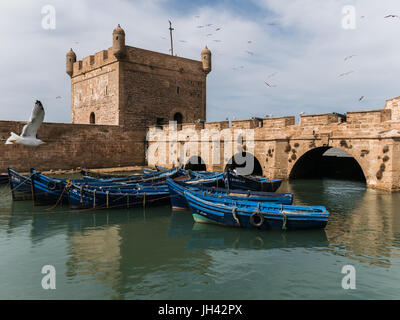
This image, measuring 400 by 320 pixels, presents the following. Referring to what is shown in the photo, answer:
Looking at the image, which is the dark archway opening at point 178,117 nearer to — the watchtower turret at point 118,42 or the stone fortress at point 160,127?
the stone fortress at point 160,127

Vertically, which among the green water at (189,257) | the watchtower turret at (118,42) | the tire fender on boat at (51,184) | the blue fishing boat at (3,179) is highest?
the watchtower turret at (118,42)

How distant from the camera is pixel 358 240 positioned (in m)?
8.62

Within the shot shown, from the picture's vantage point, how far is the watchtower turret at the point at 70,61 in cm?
3225

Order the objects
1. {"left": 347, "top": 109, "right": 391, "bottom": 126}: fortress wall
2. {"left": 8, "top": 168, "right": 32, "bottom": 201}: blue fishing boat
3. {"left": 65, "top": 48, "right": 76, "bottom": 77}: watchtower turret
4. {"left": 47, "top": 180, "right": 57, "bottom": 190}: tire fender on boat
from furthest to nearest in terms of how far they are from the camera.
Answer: {"left": 65, "top": 48, "right": 76, "bottom": 77}: watchtower turret
{"left": 347, "top": 109, "right": 391, "bottom": 126}: fortress wall
{"left": 8, "top": 168, "right": 32, "bottom": 201}: blue fishing boat
{"left": 47, "top": 180, "right": 57, "bottom": 190}: tire fender on boat

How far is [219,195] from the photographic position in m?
11.8

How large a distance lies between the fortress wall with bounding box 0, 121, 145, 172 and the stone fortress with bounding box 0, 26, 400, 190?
65mm

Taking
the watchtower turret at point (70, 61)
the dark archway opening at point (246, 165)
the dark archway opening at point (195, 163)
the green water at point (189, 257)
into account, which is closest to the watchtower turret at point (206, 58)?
the dark archway opening at point (195, 163)

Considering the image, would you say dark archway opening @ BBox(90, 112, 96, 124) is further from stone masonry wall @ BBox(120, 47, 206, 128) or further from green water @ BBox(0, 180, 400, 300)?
green water @ BBox(0, 180, 400, 300)

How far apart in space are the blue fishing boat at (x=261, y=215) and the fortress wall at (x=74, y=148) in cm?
1687

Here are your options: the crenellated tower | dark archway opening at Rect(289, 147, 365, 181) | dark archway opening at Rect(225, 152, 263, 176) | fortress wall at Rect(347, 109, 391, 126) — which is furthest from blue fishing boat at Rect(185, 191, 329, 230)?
the crenellated tower

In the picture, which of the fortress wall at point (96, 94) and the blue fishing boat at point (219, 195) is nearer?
the blue fishing boat at point (219, 195)

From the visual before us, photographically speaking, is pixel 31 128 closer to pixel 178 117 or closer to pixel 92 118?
pixel 92 118

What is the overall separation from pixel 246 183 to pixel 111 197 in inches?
246

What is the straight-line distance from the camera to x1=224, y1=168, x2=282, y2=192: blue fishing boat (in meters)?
14.4
